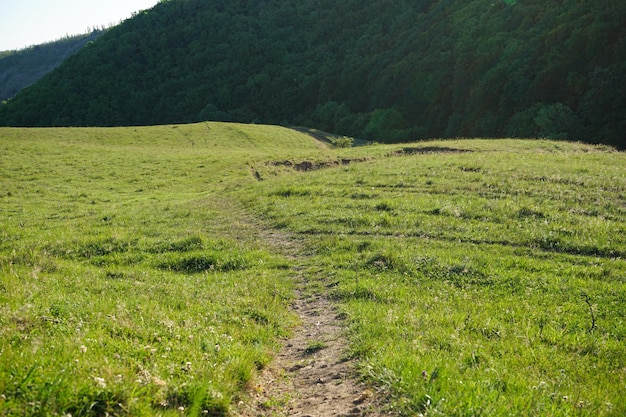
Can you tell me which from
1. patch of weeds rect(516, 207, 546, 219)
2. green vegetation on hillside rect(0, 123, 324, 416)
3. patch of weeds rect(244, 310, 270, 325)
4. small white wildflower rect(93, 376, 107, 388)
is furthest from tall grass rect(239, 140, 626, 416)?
small white wildflower rect(93, 376, 107, 388)

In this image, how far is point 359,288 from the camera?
10.6 m

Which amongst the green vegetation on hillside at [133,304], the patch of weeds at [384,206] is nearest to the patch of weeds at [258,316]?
the green vegetation on hillside at [133,304]

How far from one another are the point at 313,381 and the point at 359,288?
420 cm

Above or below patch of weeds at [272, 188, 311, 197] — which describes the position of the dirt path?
below

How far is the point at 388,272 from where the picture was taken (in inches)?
473

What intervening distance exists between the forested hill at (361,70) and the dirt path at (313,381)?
63.8 m

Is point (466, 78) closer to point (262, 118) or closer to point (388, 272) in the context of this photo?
point (262, 118)

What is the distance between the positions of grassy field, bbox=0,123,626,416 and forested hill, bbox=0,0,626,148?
50060mm

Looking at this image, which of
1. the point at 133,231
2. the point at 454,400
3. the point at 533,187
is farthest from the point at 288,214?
the point at 454,400

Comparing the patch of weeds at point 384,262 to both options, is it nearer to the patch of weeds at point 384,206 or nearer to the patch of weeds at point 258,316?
the patch of weeds at point 258,316

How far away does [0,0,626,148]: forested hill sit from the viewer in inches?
2916

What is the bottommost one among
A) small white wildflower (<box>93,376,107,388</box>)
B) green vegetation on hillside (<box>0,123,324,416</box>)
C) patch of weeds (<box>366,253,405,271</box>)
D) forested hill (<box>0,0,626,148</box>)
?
patch of weeds (<box>366,253,405,271</box>)

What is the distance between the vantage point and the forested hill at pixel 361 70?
7406 cm

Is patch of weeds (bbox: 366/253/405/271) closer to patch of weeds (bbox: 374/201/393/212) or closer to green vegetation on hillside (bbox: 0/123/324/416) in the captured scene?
green vegetation on hillside (bbox: 0/123/324/416)
